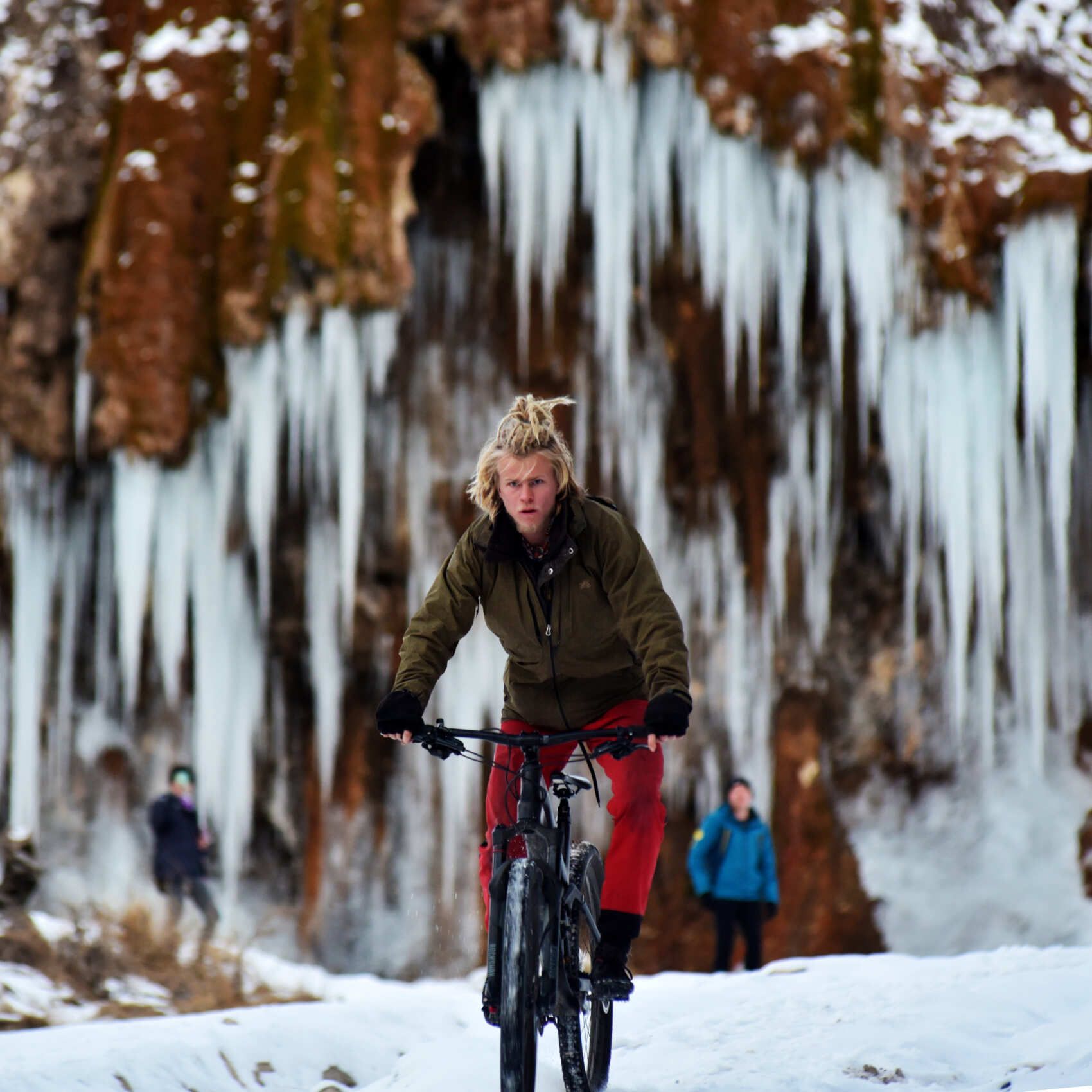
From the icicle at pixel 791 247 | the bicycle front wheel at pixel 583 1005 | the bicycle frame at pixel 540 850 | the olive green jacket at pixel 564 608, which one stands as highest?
the icicle at pixel 791 247

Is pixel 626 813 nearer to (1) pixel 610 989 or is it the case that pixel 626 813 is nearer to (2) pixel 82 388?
(1) pixel 610 989

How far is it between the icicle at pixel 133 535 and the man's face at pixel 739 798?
12.7 ft

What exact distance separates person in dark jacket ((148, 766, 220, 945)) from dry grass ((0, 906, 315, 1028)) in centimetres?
110

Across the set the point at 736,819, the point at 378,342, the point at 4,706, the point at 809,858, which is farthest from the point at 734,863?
the point at 4,706

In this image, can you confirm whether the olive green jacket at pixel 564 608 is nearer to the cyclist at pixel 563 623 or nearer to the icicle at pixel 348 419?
the cyclist at pixel 563 623

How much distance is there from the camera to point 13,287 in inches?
323

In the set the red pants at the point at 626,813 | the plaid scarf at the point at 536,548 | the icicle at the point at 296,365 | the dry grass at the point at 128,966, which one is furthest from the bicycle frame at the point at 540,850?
the icicle at the point at 296,365

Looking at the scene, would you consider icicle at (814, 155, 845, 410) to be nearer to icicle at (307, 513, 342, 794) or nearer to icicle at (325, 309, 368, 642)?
icicle at (325, 309, 368, 642)

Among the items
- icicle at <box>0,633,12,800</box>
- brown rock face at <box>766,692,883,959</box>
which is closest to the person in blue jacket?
brown rock face at <box>766,692,883,959</box>

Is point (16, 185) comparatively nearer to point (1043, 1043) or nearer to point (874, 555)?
point (874, 555)

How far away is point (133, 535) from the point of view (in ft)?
25.5

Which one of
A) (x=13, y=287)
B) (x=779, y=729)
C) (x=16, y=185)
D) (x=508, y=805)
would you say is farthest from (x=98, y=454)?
(x=508, y=805)

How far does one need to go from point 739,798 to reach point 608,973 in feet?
11.5

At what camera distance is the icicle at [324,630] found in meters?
8.44
